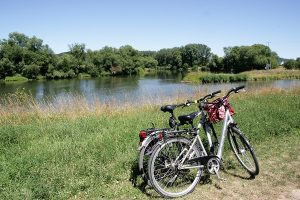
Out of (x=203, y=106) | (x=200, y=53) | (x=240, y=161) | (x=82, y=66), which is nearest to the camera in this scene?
(x=203, y=106)

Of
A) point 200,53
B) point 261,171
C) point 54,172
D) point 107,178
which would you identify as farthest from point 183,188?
point 200,53

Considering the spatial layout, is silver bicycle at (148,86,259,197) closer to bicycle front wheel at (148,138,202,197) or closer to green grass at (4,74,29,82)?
bicycle front wheel at (148,138,202,197)

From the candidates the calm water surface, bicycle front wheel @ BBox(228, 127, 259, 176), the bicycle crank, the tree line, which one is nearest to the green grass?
the tree line

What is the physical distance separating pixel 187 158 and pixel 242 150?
3.44ft

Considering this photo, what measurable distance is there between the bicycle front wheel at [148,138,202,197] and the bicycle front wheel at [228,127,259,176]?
0.82m

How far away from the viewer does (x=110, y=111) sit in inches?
437

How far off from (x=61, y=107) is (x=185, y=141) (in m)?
7.97

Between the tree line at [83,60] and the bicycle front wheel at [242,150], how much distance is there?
81061 millimetres

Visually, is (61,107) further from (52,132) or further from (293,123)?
(293,123)

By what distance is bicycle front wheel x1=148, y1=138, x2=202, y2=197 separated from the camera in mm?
4168

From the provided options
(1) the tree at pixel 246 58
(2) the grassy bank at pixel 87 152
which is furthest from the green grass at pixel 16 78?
(2) the grassy bank at pixel 87 152

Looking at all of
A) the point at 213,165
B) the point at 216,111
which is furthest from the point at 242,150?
the point at 216,111

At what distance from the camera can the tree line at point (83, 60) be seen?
268 ft

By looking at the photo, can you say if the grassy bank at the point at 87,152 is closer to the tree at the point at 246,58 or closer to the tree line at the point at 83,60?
the tree line at the point at 83,60
